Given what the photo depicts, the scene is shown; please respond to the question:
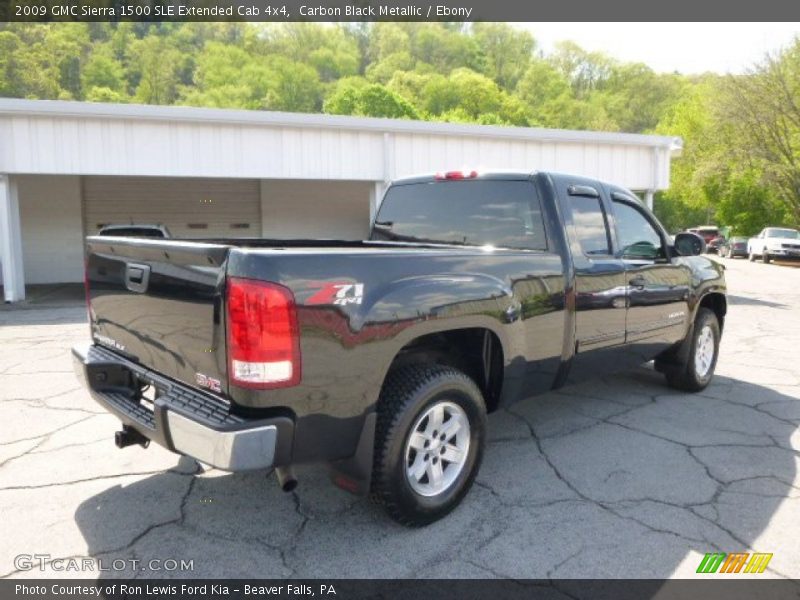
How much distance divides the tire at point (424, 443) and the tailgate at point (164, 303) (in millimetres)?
851

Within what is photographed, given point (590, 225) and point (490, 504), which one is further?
point (590, 225)

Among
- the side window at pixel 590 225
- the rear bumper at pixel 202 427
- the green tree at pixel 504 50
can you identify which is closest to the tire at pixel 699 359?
the side window at pixel 590 225

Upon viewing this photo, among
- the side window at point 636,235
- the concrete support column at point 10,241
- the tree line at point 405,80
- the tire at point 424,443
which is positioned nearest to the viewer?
the tire at point 424,443

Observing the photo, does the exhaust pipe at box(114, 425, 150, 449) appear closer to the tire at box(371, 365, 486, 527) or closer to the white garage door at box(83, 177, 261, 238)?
the tire at box(371, 365, 486, 527)

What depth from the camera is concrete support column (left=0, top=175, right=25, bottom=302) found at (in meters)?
11.7

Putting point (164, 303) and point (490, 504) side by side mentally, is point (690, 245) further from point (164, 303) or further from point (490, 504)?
point (164, 303)

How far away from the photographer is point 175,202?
1814 centimetres

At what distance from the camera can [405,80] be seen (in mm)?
73438

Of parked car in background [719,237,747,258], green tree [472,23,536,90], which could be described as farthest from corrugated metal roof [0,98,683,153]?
green tree [472,23,536,90]

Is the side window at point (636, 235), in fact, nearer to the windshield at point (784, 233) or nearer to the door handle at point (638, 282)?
the door handle at point (638, 282)

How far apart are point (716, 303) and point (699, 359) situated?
646 mm

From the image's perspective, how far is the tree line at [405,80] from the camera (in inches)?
1681

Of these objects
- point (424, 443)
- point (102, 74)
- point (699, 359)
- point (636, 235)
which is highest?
point (102, 74)

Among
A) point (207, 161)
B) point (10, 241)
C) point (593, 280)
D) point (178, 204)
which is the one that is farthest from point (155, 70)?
point (593, 280)
